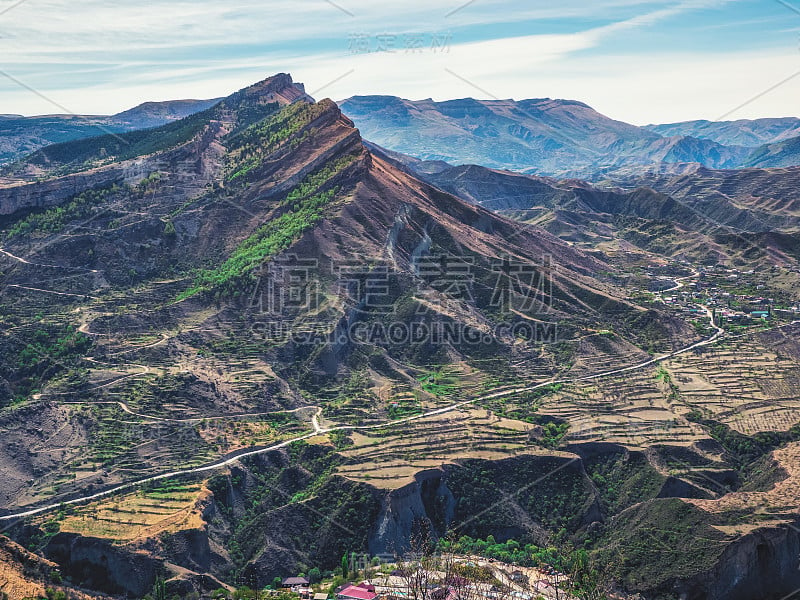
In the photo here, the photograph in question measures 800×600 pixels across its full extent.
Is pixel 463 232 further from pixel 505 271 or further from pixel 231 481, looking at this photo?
pixel 231 481

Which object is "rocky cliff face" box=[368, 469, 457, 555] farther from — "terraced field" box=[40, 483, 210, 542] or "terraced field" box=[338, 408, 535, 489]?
"terraced field" box=[40, 483, 210, 542]

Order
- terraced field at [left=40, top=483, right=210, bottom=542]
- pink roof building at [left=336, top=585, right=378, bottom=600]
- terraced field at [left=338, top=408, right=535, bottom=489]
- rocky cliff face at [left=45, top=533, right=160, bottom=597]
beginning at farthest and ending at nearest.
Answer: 1. terraced field at [left=338, top=408, right=535, bottom=489]
2. terraced field at [left=40, top=483, right=210, bottom=542]
3. rocky cliff face at [left=45, top=533, right=160, bottom=597]
4. pink roof building at [left=336, top=585, right=378, bottom=600]

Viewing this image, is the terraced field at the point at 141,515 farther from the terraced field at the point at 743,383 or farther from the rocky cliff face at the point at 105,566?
the terraced field at the point at 743,383

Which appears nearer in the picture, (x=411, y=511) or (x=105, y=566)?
(x=105, y=566)

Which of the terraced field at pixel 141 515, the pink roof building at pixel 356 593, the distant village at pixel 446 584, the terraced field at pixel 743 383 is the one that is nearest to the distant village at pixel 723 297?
the terraced field at pixel 743 383

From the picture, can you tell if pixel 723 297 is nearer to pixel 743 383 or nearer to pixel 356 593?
pixel 743 383

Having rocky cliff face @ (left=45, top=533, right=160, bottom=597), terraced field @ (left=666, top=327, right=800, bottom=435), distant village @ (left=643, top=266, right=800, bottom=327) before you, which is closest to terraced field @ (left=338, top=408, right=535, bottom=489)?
rocky cliff face @ (left=45, top=533, right=160, bottom=597)

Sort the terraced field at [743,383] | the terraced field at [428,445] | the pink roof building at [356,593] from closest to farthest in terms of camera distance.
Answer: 1. the pink roof building at [356,593]
2. the terraced field at [428,445]
3. the terraced field at [743,383]

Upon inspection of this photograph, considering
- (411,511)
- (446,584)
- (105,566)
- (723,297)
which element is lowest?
(105,566)

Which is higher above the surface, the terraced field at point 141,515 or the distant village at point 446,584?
the terraced field at point 141,515

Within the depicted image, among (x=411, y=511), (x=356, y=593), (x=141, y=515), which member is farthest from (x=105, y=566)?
(x=411, y=511)

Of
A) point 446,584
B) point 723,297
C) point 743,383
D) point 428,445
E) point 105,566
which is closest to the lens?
point 446,584

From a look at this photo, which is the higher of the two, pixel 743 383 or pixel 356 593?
pixel 743 383
